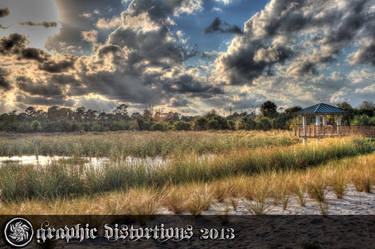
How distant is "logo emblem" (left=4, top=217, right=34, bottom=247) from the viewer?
3.19 metres

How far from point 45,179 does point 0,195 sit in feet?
3.00

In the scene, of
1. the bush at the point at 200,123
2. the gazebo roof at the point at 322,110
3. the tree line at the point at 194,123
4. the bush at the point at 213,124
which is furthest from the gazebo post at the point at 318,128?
the bush at the point at 200,123

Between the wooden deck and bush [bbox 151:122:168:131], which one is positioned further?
bush [bbox 151:122:168:131]

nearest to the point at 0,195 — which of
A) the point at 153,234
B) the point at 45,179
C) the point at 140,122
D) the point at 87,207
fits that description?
the point at 45,179

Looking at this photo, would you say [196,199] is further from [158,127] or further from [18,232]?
[158,127]

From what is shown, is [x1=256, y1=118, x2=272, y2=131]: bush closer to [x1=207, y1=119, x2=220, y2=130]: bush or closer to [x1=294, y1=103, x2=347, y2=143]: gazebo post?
[x1=207, y1=119, x2=220, y2=130]: bush

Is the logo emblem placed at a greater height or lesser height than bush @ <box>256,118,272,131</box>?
lesser

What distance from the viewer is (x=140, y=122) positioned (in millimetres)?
37875

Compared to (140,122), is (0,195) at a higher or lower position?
lower

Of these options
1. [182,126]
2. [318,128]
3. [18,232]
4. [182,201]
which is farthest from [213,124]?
[18,232]

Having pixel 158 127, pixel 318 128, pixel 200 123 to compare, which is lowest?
pixel 318 128

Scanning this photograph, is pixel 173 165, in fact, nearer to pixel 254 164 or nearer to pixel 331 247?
pixel 254 164

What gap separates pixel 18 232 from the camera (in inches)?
130

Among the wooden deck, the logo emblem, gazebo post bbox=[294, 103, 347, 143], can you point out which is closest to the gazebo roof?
gazebo post bbox=[294, 103, 347, 143]
